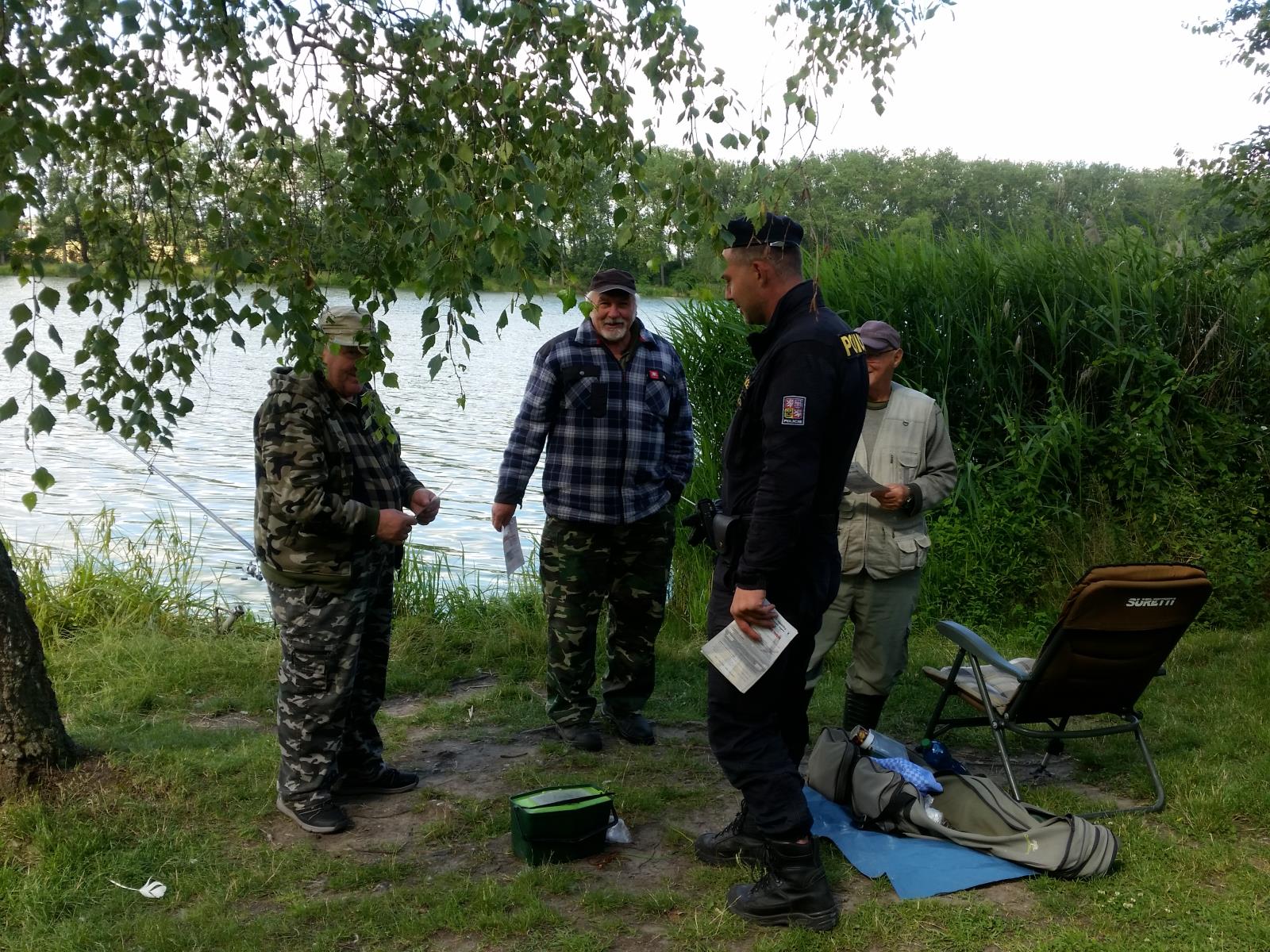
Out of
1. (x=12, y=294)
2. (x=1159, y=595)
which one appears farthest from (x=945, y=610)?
(x=12, y=294)

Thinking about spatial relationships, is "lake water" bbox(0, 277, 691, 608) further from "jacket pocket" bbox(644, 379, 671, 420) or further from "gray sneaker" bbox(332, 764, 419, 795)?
"gray sneaker" bbox(332, 764, 419, 795)

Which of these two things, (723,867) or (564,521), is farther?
(564,521)

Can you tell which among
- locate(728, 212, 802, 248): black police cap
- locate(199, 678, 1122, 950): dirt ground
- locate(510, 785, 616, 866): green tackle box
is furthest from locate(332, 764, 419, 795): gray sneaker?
locate(728, 212, 802, 248): black police cap

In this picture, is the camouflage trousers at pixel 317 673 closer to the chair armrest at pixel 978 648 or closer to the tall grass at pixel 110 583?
the chair armrest at pixel 978 648

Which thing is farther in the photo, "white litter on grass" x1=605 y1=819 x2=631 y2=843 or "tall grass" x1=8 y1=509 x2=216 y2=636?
"tall grass" x1=8 y1=509 x2=216 y2=636

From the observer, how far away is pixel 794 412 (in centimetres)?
329

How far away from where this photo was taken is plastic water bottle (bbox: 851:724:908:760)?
4.38m

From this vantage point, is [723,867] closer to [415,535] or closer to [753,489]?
[753,489]

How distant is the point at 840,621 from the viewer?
15.8 feet

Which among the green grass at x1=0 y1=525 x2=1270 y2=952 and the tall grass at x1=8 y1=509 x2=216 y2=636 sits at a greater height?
the green grass at x1=0 y1=525 x2=1270 y2=952

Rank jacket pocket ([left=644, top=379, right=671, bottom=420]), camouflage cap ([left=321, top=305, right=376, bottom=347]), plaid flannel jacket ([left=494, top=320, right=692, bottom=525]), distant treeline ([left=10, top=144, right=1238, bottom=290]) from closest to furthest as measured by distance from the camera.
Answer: distant treeline ([left=10, top=144, right=1238, bottom=290]) < camouflage cap ([left=321, top=305, right=376, bottom=347]) < plaid flannel jacket ([left=494, top=320, right=692, bottom=525]) < jacket pocket ([left=644, top=379, right=671, bottom=420])

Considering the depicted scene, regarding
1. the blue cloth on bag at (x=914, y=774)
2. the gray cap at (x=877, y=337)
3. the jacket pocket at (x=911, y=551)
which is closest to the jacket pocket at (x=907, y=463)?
the jacket pocket at (x=911, y=551)

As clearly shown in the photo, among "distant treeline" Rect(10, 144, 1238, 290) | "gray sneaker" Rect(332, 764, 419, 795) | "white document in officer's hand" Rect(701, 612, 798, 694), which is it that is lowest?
"gray sneaker" Rect(332, 764, 419, 795)

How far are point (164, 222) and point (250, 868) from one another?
2.21 m
